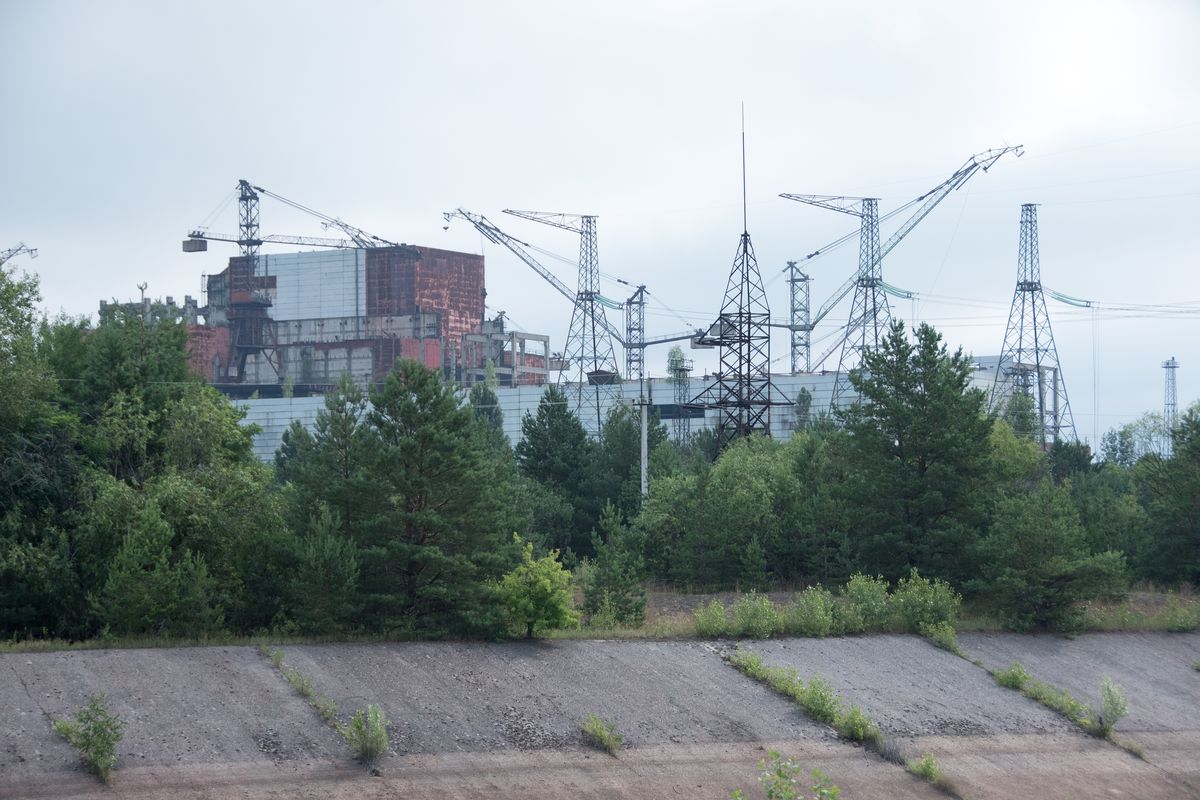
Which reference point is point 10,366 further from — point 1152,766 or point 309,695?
point 1152,766

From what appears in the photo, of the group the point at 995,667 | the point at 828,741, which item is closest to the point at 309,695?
the point at 828,741

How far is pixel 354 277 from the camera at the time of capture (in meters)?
147

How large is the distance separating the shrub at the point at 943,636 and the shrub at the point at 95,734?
21897 millimetres

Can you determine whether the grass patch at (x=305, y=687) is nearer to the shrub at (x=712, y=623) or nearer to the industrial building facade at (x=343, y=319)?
the shrub at (x=712, y=623)

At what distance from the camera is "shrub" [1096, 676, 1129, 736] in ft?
96.4

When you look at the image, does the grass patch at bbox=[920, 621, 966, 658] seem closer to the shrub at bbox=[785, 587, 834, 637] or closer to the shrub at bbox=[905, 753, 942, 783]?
the shrub at bbox=[785, 587, 834, 637]

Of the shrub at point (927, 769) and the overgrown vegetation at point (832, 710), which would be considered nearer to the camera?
the shrub at point (927, 769)

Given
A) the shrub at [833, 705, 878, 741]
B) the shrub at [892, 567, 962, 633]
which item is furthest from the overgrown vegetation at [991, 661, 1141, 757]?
the shrub at [833, 705, 878, 741]

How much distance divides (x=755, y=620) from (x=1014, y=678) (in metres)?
6.79

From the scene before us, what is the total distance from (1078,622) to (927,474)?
22.3 ft

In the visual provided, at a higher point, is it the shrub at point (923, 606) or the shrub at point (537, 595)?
the shrub at point (537, 595)

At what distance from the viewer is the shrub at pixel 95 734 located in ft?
63.7

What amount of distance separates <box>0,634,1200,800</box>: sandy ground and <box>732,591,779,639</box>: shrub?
594 mm

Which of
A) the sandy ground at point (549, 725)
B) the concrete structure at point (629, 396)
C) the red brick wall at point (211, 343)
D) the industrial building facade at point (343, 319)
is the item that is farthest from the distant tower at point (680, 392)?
the sandy ground at point (549, 725)
